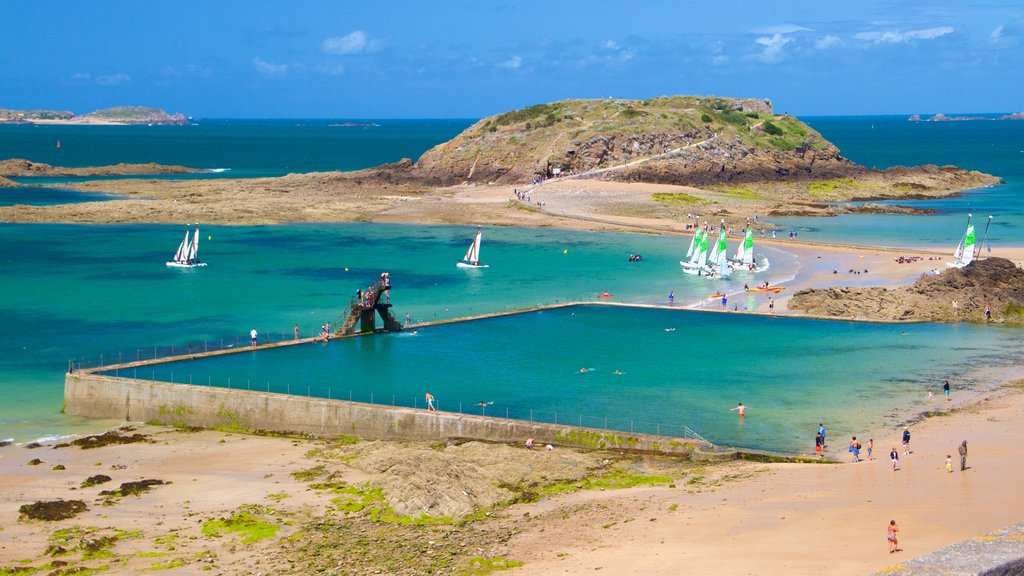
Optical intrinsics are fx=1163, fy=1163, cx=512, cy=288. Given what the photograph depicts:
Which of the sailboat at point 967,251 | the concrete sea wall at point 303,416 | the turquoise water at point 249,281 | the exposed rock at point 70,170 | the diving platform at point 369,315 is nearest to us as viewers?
the concrete sea wall at point 303,416

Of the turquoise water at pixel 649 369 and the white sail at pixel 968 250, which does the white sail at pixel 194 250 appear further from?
the white sail at pixel 968 250

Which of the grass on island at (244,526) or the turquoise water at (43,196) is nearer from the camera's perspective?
the grass on island at (244,526)

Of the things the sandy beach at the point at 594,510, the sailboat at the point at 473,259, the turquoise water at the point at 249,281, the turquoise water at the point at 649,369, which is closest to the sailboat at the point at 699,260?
the turquoise water at the point at 249,281

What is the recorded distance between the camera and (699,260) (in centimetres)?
7631

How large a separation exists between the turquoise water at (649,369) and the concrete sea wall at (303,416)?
2361 millimetres

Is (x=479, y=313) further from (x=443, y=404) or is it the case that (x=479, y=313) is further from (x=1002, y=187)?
(x=1002, y=187)

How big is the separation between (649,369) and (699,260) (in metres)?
29.8

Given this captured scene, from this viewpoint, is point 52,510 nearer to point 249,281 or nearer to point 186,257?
point 249,281

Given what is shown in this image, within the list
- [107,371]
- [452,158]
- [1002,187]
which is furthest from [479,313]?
[1002,187]

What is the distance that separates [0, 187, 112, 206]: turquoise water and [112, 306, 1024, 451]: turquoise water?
7506 cm

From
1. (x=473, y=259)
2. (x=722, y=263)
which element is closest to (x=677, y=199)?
(x=473, y=259)

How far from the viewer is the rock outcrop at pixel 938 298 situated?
59.5 metres

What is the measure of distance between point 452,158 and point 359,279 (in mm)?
69849

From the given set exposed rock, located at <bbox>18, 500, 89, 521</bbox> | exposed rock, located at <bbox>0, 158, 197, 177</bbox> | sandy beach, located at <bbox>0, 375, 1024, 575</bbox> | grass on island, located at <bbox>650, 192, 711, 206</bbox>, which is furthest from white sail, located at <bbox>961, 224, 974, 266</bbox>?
exposed rock, located at <bbox>0, 158, 197, 177</bbox>
